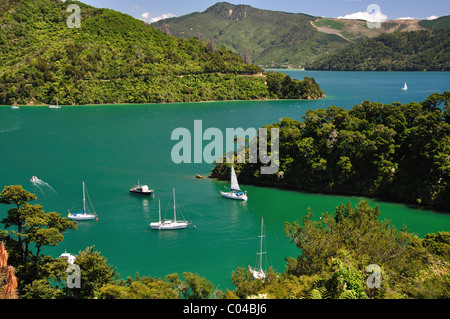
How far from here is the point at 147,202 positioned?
37.3 m

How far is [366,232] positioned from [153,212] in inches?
741

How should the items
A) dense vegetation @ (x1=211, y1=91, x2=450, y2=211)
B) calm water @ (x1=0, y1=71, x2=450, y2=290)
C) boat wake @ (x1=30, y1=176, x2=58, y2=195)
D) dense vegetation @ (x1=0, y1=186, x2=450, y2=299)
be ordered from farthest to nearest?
1. boat wake @ (x1=30, y1=176, x2=58, y2=195)
2. dense vegetation @ (x1=211, y1=91, x2=450, y2=211)
3. calm water @ (x1=0, y1=71, x2=450, y2=290)
4. dense vegetation @ (x1=0, y1=186, x2=450, y2=299)

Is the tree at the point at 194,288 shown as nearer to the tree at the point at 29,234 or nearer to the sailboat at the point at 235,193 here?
the tree at the point at 29,234

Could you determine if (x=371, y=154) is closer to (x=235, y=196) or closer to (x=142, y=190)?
(x=235, y=196)

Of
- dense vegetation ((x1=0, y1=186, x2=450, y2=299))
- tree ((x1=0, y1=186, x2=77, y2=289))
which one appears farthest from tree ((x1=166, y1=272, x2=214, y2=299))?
tree ((x1=0, y1=186, x2=77, y2=289))

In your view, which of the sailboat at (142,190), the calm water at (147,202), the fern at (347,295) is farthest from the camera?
the sailboat at (142,190)

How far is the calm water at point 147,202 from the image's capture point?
91.5 feet

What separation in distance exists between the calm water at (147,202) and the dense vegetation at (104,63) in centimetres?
4006

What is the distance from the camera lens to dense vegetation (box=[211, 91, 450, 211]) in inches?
1423

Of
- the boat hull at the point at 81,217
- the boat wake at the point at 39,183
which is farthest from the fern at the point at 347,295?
the boat wake at the point at 39,183

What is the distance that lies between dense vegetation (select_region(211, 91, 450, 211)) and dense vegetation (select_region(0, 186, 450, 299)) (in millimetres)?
14765

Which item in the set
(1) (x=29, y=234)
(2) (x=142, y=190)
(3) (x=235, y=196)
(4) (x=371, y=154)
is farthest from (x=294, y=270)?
(4) (x=371, y=154)

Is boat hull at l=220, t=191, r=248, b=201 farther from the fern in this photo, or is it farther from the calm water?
the fern
